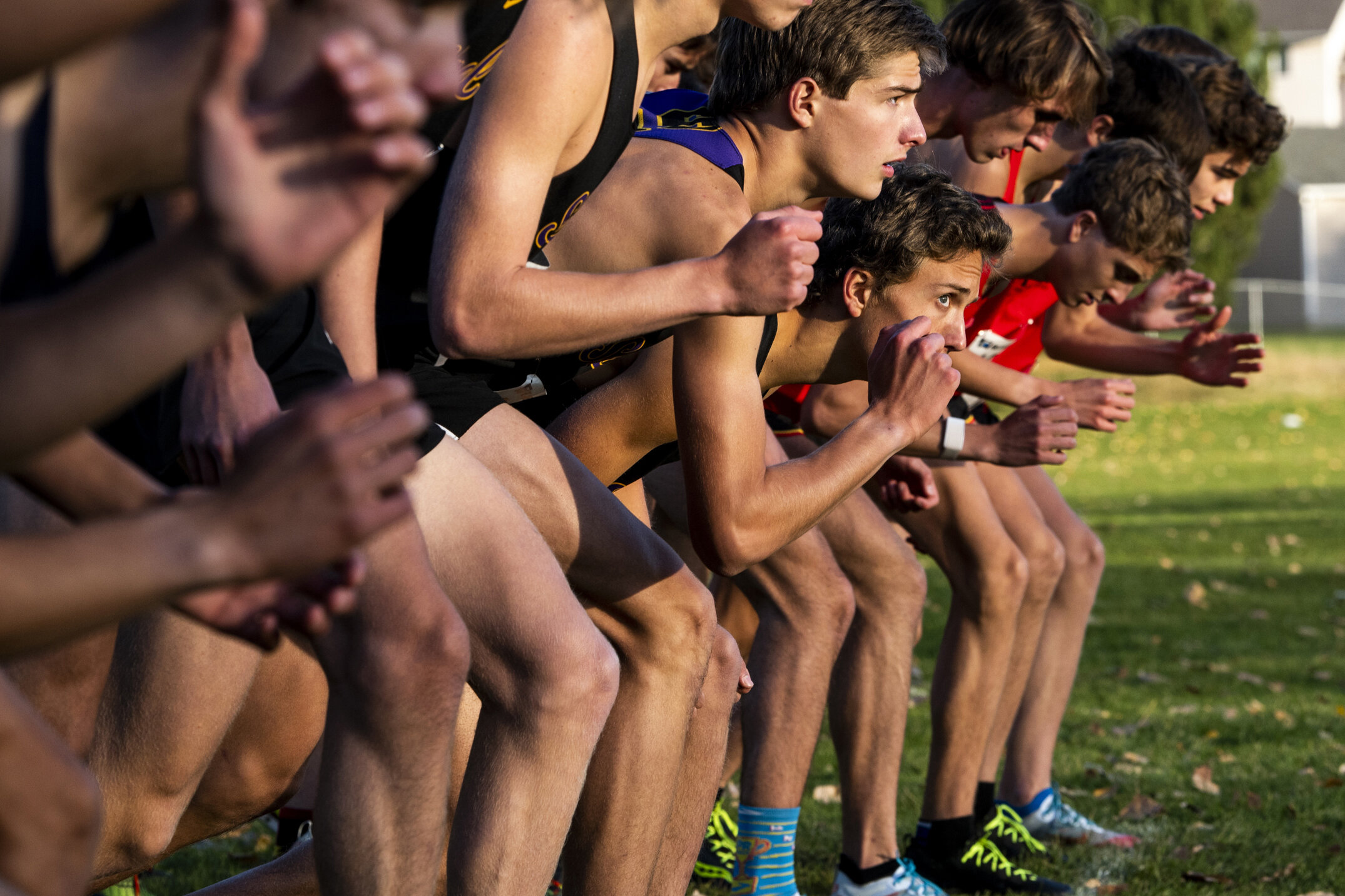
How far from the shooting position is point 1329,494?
15.0 m

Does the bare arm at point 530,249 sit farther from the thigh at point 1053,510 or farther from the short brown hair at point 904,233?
the thigh at point 1053,510

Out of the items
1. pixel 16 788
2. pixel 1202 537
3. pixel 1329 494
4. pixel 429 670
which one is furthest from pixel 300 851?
pixel 1329 494

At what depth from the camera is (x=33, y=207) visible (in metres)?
1.43

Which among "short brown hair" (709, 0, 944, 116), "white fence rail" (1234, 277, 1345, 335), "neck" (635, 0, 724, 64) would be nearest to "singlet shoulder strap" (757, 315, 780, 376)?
"short brown hair" (709, 0, 944, 116)

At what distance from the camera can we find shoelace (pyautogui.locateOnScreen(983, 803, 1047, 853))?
4.88 m

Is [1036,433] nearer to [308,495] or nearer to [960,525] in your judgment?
[960,525]

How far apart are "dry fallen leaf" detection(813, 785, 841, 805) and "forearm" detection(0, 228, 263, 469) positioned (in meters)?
4.41

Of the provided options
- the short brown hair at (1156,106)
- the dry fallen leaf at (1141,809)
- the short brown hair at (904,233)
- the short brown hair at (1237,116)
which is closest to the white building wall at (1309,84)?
the short brown hair at (1237,116)

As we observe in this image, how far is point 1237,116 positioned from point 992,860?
3.33 metres

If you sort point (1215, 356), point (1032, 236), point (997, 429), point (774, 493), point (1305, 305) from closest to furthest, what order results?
point (774, 493) < point (997, 429) < point (1032, 236) < point (1215, 356) < point (1305, 305)

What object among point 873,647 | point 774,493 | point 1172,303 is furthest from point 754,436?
point 1172,303

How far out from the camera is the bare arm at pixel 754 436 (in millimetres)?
2998

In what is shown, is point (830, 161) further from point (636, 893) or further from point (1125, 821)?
point (1125, 821)

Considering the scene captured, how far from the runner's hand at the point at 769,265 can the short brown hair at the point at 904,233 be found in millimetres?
1233
